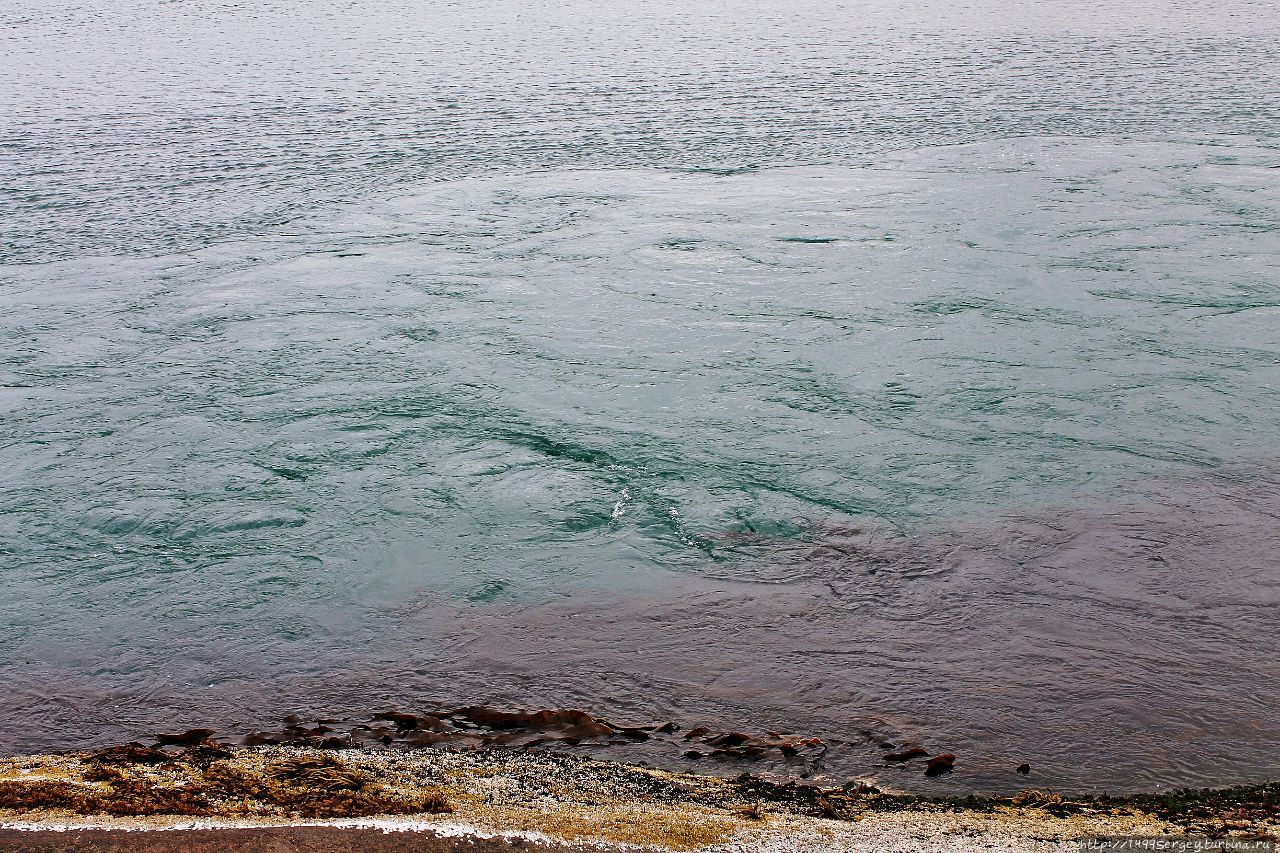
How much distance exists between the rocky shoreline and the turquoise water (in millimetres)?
383

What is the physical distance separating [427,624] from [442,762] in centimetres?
116

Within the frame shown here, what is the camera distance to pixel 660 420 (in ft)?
22.9

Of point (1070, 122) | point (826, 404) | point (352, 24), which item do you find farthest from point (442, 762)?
point (352, 24)

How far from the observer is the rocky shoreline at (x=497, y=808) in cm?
346

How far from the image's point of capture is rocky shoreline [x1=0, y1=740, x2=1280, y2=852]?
3.46m

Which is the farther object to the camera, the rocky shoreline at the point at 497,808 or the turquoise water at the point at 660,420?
the turquoise water at the point at 660,420

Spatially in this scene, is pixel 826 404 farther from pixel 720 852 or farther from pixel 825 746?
pixel 720 852

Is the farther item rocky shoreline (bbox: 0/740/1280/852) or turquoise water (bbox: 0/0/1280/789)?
turquoise water (bbox: 0/0/1280/789)

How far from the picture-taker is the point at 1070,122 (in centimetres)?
1309

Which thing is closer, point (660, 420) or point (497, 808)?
point (497, 808)

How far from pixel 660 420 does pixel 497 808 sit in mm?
3478

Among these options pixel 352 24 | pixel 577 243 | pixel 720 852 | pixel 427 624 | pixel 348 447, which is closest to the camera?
pixel 720 852

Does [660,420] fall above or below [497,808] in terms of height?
above

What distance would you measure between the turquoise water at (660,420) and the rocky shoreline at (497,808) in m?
0.38
